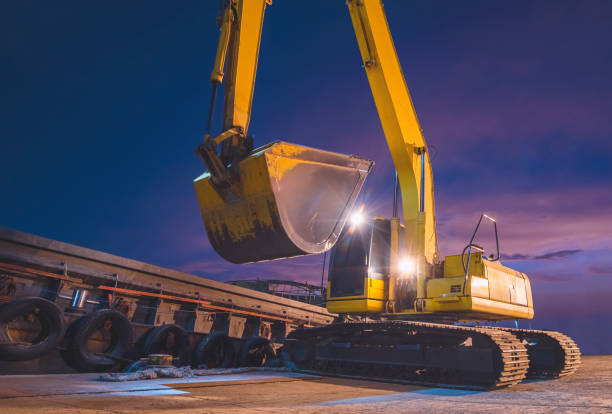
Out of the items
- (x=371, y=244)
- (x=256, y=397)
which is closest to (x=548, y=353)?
(x=371, y=244)

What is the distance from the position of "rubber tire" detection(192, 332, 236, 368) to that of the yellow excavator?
1261 mm

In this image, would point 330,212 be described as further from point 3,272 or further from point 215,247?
point 3,272

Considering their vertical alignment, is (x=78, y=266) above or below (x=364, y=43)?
below

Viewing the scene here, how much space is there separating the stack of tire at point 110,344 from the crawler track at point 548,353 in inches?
250

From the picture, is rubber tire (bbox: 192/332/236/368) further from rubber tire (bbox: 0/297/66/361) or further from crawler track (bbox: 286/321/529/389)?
rubber tire (bbox: 0/297/66/361)

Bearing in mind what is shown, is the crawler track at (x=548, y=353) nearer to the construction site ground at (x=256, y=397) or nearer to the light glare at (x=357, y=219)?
the construction site ground at (x=256, y=397)

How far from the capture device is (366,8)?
30.2 feet

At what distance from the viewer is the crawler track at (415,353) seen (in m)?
7.70

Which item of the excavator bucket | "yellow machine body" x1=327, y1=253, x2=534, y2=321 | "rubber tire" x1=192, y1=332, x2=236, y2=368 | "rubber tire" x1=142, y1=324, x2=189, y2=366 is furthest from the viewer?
"rubber tire" x1=192, y1=332, x2=236, y2=368

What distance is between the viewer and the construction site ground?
14.5 feet

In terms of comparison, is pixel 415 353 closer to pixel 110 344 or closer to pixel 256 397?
pixel 256 397

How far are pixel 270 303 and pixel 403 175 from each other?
6006 millimetres

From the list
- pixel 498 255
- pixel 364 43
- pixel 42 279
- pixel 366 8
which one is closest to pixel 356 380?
pixel 498 255

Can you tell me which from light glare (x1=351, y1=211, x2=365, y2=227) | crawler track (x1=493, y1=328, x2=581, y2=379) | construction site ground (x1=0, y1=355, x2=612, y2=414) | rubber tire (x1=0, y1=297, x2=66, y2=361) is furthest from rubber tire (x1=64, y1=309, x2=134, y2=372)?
crawler track (x1=493, y1=328, x2=581, y2=379)
